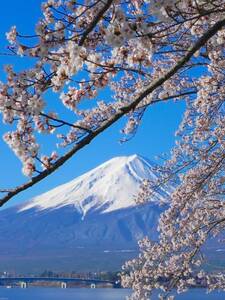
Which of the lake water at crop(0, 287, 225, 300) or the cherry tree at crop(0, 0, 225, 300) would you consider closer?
the cherry tree at crop(0, 0, 225, 300)

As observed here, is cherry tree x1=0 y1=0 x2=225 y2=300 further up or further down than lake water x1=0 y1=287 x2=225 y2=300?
further down

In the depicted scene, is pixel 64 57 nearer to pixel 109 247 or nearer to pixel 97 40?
pixel 97 40

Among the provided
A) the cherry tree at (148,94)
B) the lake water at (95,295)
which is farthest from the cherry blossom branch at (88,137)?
the lake water at (95,295)

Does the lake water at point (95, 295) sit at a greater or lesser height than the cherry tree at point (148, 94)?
greater

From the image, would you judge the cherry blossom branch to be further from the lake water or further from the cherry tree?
the lake water

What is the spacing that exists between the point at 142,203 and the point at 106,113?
8.13 ft

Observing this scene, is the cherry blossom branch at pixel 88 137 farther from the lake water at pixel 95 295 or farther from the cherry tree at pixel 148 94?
the lake water at pixel 95 295

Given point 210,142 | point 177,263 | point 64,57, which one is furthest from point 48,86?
point 177,263

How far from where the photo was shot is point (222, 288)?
28.3ft

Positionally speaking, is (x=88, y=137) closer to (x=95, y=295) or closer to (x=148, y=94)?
(x=148, y=94)

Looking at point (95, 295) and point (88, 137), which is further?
point (95, 295)

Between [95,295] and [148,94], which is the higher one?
[95,295]

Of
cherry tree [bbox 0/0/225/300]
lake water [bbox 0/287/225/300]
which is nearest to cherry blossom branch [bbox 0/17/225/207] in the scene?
cherry tree [bbox 0/0/225/300]

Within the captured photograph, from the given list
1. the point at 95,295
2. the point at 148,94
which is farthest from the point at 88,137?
the point at 95,295
